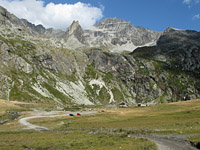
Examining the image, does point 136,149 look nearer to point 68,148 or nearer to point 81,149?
point 81,149

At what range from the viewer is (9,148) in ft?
122

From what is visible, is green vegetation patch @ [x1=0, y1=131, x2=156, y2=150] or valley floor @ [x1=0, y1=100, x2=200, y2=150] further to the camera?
valley floor @ [x1=0, y1=100, x2=200, y2=150]

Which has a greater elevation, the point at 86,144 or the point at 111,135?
the point at 86,144

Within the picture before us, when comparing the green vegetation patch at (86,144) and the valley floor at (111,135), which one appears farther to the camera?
the valley floor at (111,135)

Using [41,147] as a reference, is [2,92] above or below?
above

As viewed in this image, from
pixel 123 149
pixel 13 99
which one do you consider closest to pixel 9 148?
pixel 123 149

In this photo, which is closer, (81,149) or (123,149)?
(123,149)

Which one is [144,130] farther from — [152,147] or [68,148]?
[68,148]

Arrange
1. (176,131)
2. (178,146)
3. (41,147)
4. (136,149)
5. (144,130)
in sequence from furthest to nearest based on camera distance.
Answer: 1. (144,130)
2. (176,131)
3. (41,147)
4. (178,146)
5. (136,149)

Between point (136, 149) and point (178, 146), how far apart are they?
862 cm

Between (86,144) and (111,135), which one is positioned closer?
(86,144)

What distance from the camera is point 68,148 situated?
113 feet

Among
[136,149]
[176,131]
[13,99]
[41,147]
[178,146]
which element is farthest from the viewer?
[13,99]

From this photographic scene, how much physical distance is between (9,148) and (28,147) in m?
3.57
